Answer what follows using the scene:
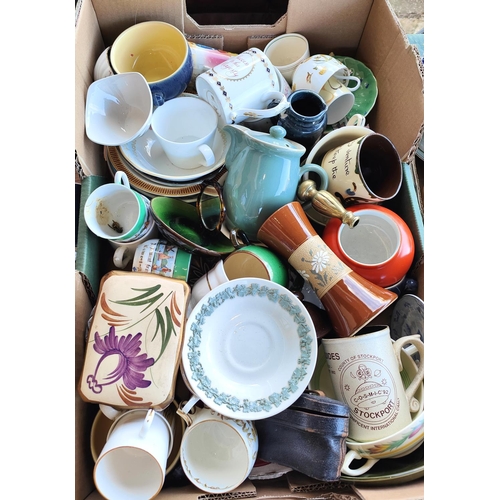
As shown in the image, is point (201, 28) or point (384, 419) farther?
point (201, 28)

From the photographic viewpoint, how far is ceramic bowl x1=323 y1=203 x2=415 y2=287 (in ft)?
2.57

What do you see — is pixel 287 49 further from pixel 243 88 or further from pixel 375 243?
pixel 375 243

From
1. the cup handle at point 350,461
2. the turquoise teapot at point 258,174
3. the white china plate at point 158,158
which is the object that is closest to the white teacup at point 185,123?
the white china plate at point 158,158

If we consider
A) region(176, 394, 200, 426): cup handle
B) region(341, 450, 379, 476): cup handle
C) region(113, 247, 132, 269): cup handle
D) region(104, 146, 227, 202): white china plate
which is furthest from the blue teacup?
region(341, 450, 379, 476): cup handle

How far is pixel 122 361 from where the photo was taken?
681 mm

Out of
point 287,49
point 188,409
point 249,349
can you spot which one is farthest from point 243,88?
point 188,409

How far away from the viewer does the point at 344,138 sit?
0.89 meters

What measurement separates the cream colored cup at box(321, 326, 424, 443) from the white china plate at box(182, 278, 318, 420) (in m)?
0.06

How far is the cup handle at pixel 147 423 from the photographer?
2.16 feet

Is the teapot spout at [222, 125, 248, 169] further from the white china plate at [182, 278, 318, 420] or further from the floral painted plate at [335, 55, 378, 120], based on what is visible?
the floral painted plate at [335, 55, 378, 120]

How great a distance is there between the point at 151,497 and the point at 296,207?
1.76ft

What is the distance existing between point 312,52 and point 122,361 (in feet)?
2.88

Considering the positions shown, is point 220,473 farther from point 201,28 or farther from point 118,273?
point 201,28

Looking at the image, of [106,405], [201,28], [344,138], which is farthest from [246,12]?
[106,405]
